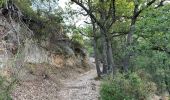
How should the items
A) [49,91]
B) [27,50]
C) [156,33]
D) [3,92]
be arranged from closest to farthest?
[3,92] < [27,50] < [156,33] < [49,91]

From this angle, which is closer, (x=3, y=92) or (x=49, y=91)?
(x=3, y=92)

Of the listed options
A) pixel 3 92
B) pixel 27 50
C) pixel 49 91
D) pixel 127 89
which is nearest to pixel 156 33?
pixel 127 89

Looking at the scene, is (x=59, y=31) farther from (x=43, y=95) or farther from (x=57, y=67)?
(x=43, y=95)

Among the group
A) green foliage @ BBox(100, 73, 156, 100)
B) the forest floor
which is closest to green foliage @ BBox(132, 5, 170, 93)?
green foliage @ BBox(100, 73, 156, 100)

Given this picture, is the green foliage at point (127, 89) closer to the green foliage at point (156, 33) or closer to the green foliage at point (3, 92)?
the green foliage at point (156, 33)

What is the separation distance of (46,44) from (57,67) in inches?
100

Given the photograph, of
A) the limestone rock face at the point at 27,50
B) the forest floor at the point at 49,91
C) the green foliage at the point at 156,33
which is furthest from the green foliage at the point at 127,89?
the limestone rock face at the point at 27,50

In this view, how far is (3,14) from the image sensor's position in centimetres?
1703

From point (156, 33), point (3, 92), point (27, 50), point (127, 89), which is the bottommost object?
point (127, 89)

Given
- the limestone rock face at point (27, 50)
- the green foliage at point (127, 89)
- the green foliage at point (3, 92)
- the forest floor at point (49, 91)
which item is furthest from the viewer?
the forest floor at point (49, 91)

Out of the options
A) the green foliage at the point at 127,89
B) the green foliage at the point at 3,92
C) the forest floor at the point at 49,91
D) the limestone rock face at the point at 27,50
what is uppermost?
the limestone rock face at the point at 27,50

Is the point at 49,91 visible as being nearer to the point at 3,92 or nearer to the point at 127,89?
the point at 127,89

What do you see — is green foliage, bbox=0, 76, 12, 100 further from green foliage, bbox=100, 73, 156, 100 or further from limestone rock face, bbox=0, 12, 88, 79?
green foliage, bbox=100, 73, 156, 100

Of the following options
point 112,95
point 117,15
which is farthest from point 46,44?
point 112,95
